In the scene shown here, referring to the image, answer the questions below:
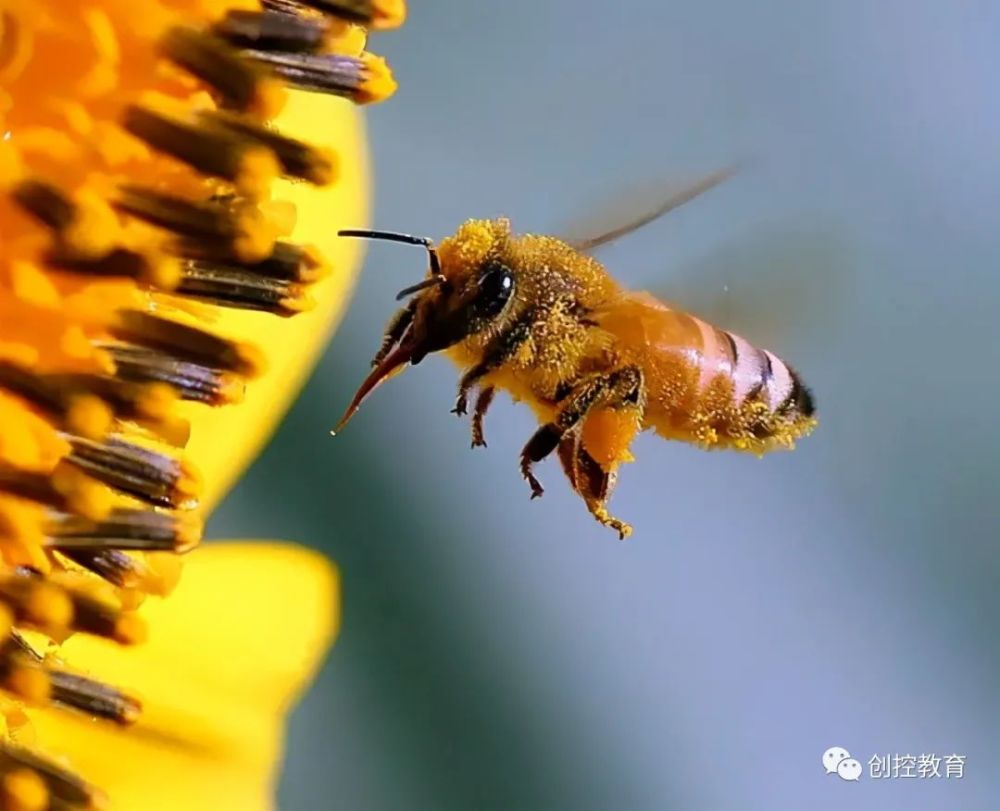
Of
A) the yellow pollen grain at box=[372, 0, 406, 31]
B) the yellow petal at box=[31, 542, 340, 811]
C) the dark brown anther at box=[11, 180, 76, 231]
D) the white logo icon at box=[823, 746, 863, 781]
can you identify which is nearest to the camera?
the dark brown anther at box=[11, 180, 76, 231]

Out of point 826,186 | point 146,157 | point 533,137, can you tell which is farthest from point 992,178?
point 146,157

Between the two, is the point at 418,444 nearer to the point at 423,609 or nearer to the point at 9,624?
the point at 423,609

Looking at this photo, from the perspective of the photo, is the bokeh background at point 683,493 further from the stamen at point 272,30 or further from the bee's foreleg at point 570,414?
the stamen at point 272,30

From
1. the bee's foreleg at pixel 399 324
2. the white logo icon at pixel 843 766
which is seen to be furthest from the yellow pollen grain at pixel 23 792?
the white logo icon at pixel 843 766

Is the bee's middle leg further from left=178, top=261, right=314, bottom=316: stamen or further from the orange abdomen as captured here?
left=178, top=261, right=314, bottom=316: stamen

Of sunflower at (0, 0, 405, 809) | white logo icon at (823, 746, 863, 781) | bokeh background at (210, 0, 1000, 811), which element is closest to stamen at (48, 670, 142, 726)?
sunflower at (0, 0, 405, 809)

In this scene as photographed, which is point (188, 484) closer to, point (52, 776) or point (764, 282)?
point (52, 776)
